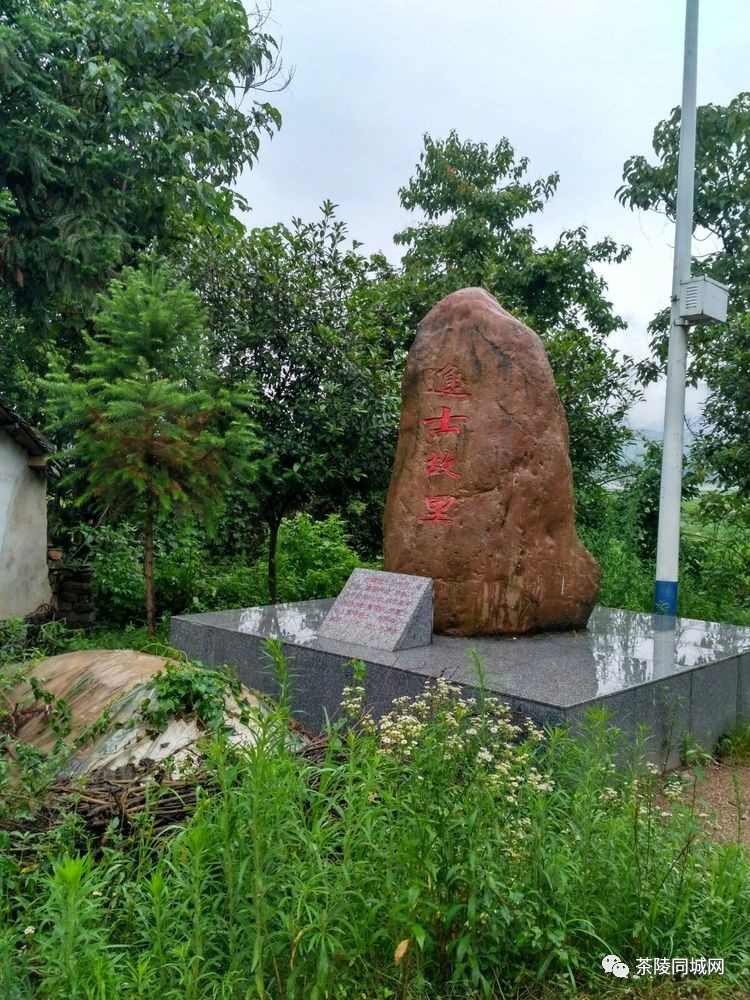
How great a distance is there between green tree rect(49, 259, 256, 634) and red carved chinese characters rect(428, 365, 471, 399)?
52.1 inches

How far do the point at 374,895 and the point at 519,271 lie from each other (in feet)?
35.7

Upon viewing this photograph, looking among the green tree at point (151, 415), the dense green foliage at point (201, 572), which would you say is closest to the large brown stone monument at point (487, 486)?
the green tree at point (151, 415)

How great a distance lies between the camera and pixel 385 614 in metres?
5.02

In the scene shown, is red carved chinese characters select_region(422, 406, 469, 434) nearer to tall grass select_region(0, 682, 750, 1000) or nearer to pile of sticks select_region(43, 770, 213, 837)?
tall grass select_region(0, 682, 750, 1000)

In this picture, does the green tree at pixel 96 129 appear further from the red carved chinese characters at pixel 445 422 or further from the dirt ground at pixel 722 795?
the dirt ground at pixel 722 795

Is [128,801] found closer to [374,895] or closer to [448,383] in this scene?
[374,895]

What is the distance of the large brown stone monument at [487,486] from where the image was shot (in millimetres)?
5223

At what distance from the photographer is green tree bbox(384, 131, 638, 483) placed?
9359 mm

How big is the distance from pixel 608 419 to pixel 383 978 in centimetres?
831

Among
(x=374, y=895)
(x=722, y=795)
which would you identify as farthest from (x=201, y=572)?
(x=374, y=895)

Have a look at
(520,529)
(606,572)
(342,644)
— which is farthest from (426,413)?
(606,572)

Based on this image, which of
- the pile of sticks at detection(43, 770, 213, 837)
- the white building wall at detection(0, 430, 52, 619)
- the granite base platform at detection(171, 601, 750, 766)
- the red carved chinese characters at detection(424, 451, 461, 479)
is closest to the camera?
the pile of sticks at detection(43, 770, 213, 837)

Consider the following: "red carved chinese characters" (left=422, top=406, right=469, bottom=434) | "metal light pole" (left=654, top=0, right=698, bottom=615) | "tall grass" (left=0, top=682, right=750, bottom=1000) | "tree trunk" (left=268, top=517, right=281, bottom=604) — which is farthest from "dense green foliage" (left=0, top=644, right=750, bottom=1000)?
"tree trunk" (left=268, top=517, right=281, bottom=604)

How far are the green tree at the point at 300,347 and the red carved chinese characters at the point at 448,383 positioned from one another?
1.65 meters
